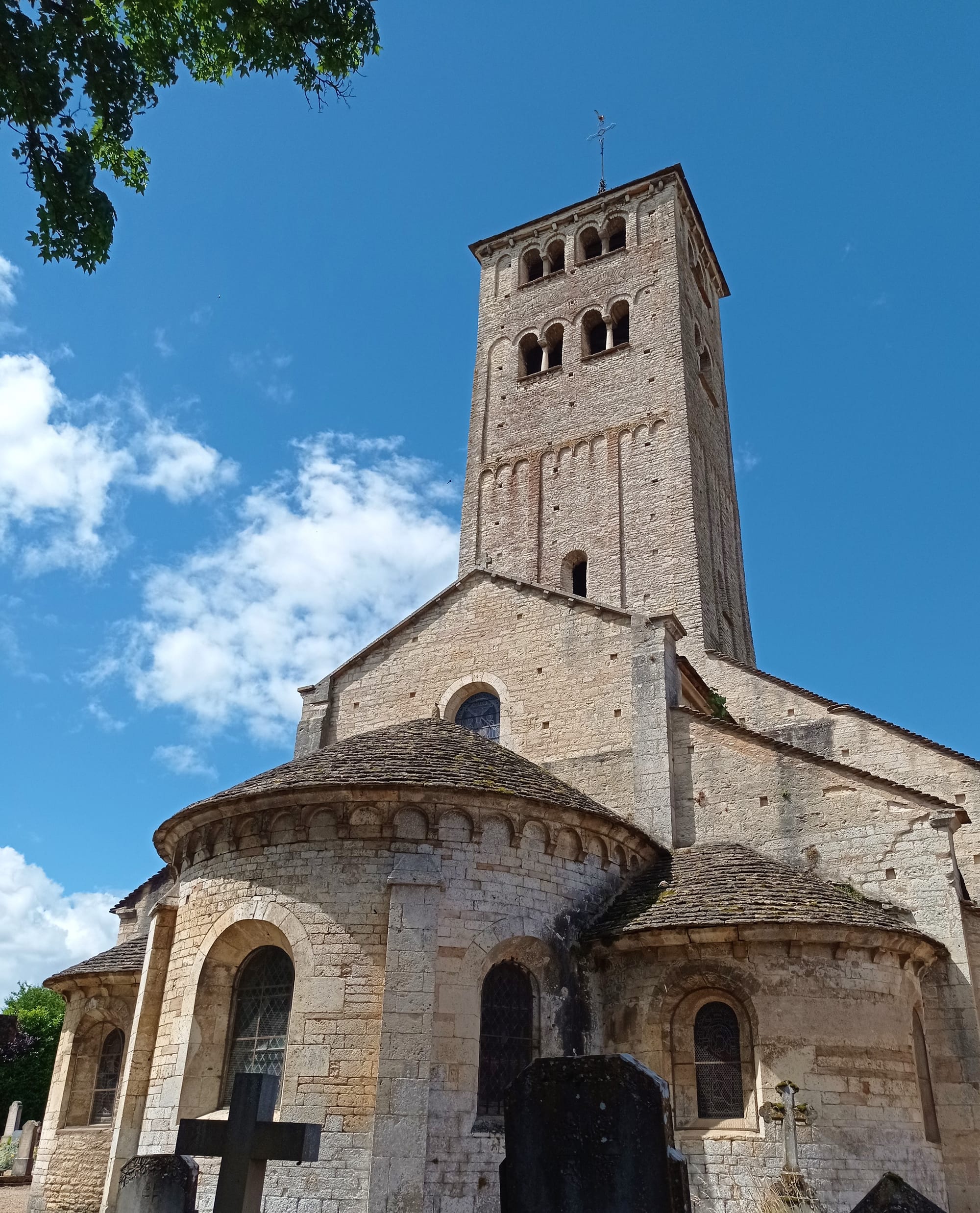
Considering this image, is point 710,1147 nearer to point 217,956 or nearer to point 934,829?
point 934,829

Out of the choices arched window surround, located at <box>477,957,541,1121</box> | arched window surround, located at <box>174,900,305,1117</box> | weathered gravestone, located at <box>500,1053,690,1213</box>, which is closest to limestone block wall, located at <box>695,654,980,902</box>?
arched window surround, located at <box>477,957,541,1121</box>

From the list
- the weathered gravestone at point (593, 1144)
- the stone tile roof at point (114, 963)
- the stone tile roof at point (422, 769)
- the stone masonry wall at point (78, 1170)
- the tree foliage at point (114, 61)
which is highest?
the tree foliage at point (114, 61)

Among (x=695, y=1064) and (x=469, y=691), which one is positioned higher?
(x=469, y=691)

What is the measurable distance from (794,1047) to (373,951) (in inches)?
206

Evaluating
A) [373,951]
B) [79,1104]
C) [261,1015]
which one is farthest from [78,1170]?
[373,951]

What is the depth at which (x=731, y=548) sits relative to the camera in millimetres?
31391

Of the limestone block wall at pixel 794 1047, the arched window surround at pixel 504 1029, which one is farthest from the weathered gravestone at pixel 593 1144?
the limestone block wall at pixel 794 1047

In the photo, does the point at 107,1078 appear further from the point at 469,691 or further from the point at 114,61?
the point at 114,61

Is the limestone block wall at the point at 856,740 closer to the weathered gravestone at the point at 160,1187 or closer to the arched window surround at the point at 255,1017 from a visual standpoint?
the arched window surround at the point at 255,1017

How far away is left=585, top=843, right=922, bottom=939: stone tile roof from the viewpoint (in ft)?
41.5

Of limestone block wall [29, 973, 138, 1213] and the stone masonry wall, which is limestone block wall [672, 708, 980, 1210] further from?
the stone masonry wall

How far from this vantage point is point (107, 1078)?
17.3 m

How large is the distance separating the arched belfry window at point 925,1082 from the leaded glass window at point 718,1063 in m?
2.27

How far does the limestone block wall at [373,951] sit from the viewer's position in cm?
A: 1116
